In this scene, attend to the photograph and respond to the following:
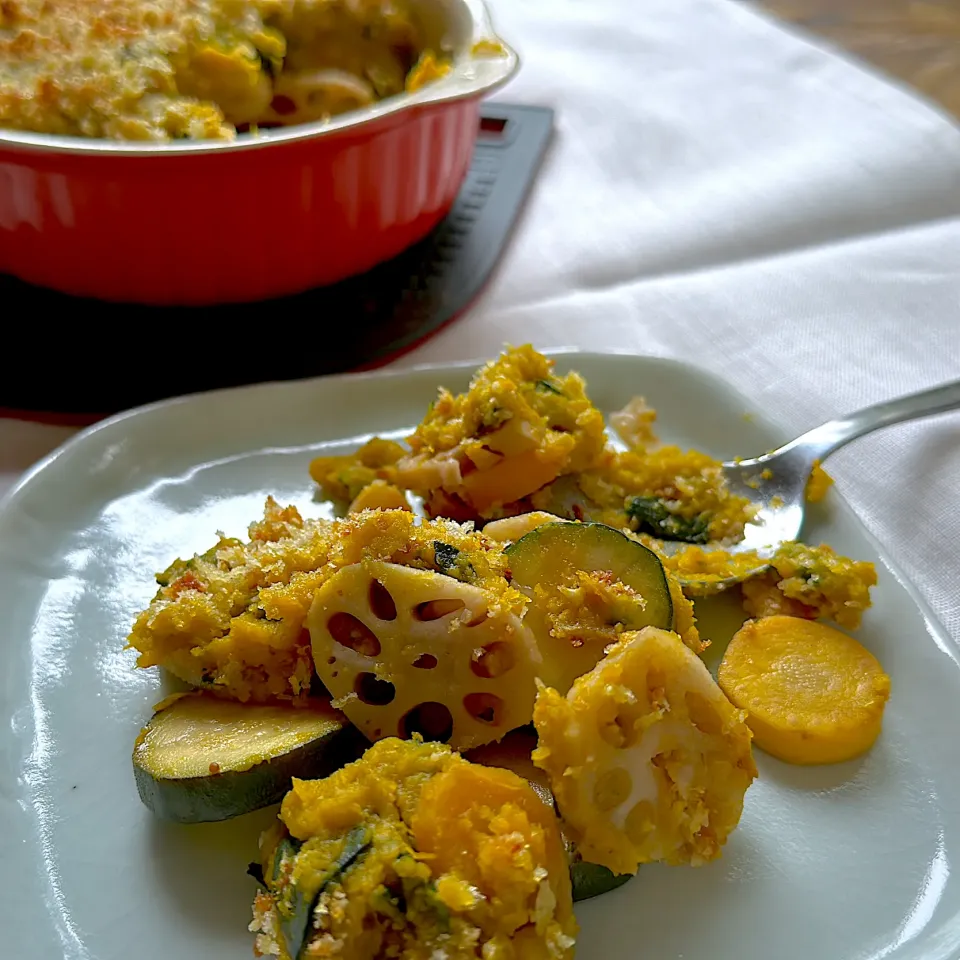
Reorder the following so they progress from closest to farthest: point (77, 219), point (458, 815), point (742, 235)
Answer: point (458, 815)
point (77, 219)
point (742, 235)

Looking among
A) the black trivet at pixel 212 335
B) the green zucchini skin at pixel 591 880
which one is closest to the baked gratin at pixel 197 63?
the black trivet at pixel 212 335

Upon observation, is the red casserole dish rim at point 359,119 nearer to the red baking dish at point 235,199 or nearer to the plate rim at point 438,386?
the red baking dish at point 235,199

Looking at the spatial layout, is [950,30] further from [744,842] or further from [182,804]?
[182,804]

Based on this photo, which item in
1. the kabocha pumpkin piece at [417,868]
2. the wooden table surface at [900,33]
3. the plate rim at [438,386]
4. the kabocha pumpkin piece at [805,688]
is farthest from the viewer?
the wooden table surface at [900,33]

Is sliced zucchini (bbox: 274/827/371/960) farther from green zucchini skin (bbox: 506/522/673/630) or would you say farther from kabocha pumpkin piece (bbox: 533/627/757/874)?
green zucchini skin (bbox: 506/522/673/630)

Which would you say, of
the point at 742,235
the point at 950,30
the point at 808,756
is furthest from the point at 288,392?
the point at 950,30
